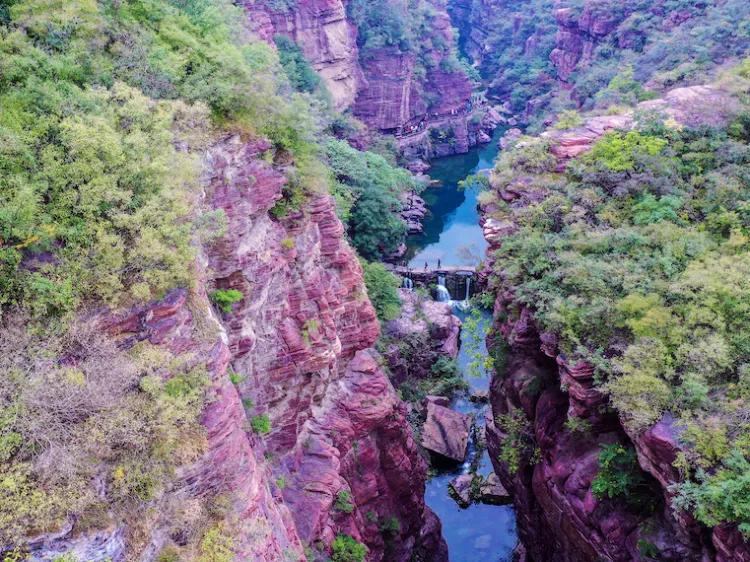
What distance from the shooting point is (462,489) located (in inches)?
1066

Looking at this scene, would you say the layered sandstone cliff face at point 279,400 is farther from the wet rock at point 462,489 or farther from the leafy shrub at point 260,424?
the wet rock at point 462,489

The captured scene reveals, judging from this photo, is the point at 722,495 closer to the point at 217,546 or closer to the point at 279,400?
the point at 217,546

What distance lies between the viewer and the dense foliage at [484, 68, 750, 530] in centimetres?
1191

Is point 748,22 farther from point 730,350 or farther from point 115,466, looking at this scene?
point 115,466

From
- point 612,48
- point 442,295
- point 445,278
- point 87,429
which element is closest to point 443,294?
point 442,295

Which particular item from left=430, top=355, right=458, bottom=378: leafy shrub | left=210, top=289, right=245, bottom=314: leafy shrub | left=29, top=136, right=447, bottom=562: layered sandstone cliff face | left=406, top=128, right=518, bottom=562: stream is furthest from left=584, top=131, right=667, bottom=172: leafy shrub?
→ left=430, top=355, right=458, bottom=378: leafy shrub

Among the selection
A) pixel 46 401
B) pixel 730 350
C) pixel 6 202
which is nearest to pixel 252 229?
pixel 6 202

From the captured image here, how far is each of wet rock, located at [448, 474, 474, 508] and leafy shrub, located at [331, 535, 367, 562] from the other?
10.3 m

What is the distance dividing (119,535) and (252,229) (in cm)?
796

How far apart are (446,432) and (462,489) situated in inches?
108

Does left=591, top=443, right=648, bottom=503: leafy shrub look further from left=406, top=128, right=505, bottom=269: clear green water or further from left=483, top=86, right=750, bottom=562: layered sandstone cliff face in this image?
left=406, top=128, right=505, bottom=269: clear green water

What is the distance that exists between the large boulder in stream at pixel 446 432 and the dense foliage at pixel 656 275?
1178 cm

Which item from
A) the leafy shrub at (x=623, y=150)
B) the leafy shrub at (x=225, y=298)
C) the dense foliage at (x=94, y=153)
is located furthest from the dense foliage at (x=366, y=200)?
the leafy shrub at (x=225, y=298)

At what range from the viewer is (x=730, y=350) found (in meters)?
12.8
